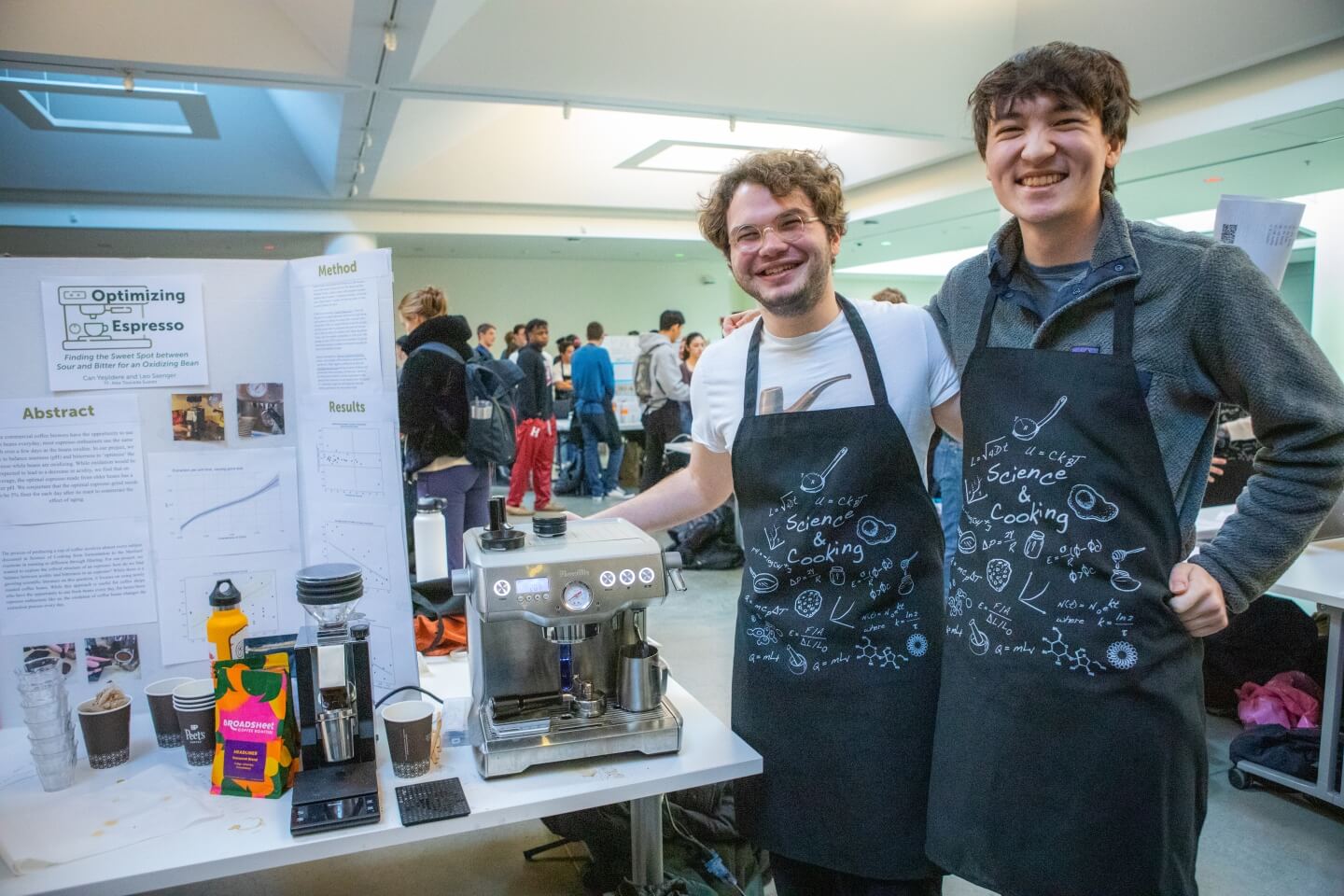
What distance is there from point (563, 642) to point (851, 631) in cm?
45

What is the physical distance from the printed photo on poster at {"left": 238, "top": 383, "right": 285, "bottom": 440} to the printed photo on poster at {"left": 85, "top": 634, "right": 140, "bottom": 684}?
0.43 meters

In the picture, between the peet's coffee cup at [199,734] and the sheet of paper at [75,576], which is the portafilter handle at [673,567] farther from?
the sheet of paper at [75,576]

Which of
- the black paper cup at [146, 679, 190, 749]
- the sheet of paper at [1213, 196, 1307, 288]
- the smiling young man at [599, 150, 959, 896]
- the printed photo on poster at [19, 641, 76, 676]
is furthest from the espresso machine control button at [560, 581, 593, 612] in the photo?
the sheet of paper at [1213, 196, 1307, 288]

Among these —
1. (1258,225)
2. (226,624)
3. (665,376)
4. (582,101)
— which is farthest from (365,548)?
(665,376)

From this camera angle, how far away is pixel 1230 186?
7734 mm

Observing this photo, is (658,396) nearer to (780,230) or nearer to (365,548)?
(365,548)

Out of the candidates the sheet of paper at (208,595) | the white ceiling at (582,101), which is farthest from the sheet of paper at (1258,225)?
the white ceiling at (582,101)

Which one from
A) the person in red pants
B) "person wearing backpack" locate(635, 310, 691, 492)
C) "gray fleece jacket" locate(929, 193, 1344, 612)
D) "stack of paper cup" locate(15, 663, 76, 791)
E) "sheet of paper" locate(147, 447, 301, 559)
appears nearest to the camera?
"gray fleece jacket" locate(929, 193, 1344, 612)

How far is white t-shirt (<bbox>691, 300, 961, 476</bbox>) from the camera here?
1393mm

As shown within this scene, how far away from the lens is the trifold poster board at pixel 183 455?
154 centimetres

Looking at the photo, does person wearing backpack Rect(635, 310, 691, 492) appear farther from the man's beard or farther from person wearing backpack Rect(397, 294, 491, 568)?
the man's beard

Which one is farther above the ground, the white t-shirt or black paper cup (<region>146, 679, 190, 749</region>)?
the white t-shirt

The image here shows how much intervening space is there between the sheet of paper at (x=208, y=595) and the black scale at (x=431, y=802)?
0.53 metres

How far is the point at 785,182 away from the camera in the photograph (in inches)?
54.7
